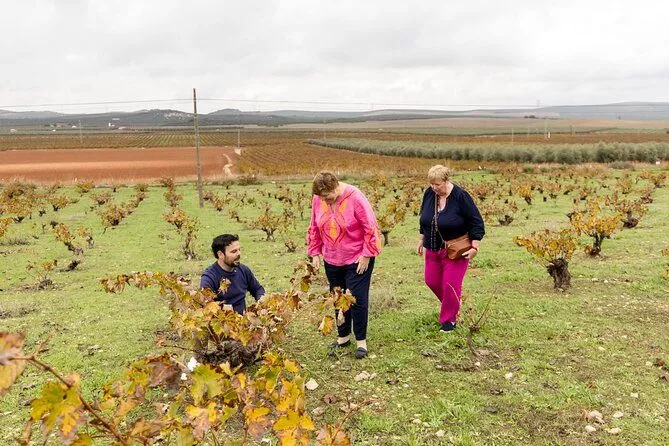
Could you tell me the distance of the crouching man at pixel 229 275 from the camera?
495 cm

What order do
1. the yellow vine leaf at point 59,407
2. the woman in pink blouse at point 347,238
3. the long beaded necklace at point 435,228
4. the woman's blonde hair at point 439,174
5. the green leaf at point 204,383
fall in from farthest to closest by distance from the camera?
1. the long beaded necklace at point 435,228
2. the woman's blonde hair at point 439,174
3. the woman in pink blouse at point 347,238
4. the green leaf at point 204,383
5. the yellow vine leaf at point 59,407

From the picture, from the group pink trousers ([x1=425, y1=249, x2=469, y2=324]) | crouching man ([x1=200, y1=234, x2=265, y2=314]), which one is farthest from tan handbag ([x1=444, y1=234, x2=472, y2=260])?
crouching man ([x1=200, y1=234, x2=265, y2=314])

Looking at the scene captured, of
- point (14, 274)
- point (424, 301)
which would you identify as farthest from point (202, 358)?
point (14, 274)

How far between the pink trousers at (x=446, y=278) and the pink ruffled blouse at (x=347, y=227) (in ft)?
3.24

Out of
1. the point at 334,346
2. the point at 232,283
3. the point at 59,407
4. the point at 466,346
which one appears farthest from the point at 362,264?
the point at 59,407

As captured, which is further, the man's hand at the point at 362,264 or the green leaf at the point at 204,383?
the man's hand at the point at 362,264

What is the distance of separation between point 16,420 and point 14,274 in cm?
702

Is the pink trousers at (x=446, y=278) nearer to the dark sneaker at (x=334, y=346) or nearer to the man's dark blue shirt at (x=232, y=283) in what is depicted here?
the dark sneaker at (x=334, y=346)

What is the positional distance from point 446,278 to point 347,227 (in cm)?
134

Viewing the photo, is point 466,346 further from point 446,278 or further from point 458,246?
point 458,246

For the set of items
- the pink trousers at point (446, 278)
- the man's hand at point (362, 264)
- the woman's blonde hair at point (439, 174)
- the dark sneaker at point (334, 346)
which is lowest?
the dark sneaker at point (334, 346)

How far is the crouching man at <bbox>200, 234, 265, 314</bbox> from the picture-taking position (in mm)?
4953

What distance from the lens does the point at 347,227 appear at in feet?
16.2

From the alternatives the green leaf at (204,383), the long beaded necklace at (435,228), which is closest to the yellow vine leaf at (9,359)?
the green leaf at (204,383)
